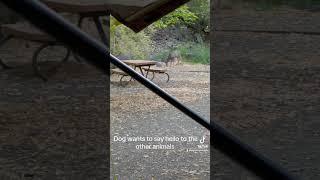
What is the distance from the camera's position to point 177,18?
1228 mm

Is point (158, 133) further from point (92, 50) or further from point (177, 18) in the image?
point (92, 50)

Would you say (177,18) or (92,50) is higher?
(177,18)

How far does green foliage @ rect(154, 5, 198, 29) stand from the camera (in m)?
1.21

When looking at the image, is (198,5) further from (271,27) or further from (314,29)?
(314,29)

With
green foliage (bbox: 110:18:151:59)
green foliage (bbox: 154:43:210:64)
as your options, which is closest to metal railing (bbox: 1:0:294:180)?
green foliage (bbox: 110:18:151:59)

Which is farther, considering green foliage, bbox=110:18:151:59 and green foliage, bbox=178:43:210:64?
green foliage, bbox=178:43:210:64

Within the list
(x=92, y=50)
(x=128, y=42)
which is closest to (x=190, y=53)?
(x=128, y=42)

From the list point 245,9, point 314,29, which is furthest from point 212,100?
point 314,29

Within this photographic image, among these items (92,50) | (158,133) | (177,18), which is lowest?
(158,133)

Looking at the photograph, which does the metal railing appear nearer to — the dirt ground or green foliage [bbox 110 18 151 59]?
green foliage [bbox 110 18 151 59]

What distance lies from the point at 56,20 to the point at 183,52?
122 centimetres

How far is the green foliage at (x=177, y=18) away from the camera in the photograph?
3.96 ft

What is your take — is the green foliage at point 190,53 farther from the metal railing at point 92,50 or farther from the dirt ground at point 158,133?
the metal railing at point 92,50

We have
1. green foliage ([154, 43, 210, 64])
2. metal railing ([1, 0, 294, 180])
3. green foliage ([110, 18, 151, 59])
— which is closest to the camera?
metal railing ([1, 0, 294, 180])
